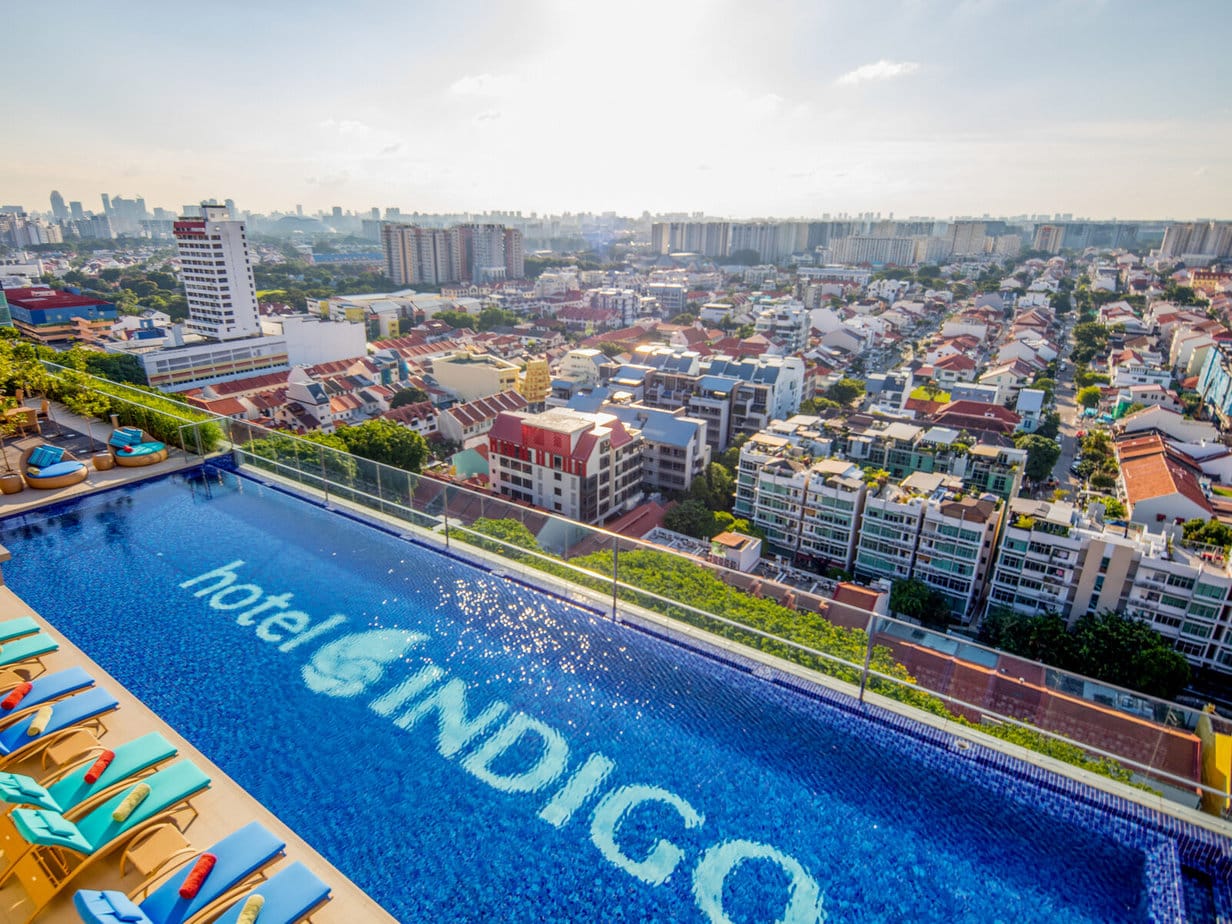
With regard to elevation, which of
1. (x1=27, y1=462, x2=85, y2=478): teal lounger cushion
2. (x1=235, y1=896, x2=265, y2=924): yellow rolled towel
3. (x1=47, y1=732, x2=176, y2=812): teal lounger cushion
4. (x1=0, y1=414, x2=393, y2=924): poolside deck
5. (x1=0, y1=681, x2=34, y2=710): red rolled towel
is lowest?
(x1=0, y1=414, x2=393, y2=924): poolside deck

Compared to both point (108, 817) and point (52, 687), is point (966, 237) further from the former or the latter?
point (108, 817)

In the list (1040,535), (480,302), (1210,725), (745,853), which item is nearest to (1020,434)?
(1040,535)

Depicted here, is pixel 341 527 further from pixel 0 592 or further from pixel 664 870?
pixel 664 870

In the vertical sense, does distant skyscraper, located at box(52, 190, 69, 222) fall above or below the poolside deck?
above

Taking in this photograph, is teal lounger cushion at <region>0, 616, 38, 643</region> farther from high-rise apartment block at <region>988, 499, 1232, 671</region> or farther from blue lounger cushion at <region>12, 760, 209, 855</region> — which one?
high-rise apartment block at <region>988, 499, 1232, 671</region>

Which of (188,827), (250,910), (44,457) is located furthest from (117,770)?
(44,457)

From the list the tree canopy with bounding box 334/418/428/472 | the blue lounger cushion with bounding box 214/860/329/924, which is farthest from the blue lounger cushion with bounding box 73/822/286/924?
the tree canopy with bounding box 334/418/428/472

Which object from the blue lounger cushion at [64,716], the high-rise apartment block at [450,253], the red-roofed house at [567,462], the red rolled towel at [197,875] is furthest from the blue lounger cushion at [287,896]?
the high-rise apartment block at [450,253]
